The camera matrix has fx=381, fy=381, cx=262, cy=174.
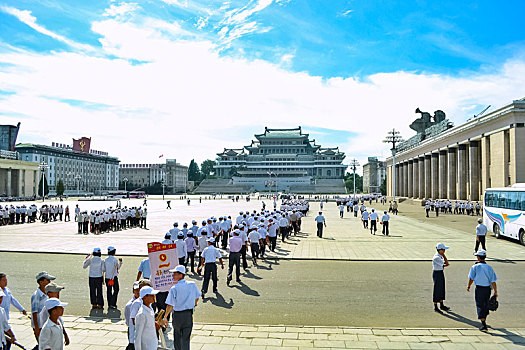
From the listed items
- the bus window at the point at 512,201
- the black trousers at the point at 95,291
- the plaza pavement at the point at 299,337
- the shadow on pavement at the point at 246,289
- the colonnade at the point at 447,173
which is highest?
the colonnade at the point at 447,173

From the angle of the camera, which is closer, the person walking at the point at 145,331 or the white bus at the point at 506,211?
the person walking at the point at 145,331

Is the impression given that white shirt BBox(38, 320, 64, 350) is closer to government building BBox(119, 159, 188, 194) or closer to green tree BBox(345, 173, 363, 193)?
green tree BBox(345, 173, 363, 193)

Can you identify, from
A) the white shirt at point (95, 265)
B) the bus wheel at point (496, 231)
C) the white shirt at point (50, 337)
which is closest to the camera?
the white shirt at point (50, 337)

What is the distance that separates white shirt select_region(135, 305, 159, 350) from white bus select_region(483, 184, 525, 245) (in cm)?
1853

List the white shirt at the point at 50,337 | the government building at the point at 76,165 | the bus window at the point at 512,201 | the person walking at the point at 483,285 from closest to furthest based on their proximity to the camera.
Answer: the white shirt at the point at 50,337 → the person walking at the point at 483,285 → the bus window at the point at 512,201 → the government building at the point at 76,165

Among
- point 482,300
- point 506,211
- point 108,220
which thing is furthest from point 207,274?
point 506,211

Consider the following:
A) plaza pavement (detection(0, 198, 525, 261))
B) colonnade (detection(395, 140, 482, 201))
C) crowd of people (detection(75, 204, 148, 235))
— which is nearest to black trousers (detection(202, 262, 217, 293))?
plaza pavement (detection(0, 198, 525, 261))

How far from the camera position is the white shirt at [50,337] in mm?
4484

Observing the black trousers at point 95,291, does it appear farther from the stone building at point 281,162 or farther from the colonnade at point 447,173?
the stone building at point 281,162

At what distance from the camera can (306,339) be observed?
6836mm

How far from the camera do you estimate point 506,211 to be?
19547 mm

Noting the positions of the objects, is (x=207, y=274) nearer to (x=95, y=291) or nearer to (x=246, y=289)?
(x=246, y=289)

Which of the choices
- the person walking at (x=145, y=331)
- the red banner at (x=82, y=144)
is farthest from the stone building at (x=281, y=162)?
the person walking at (x=145, y=331)

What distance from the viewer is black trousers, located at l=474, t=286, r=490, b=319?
7.46 metres
